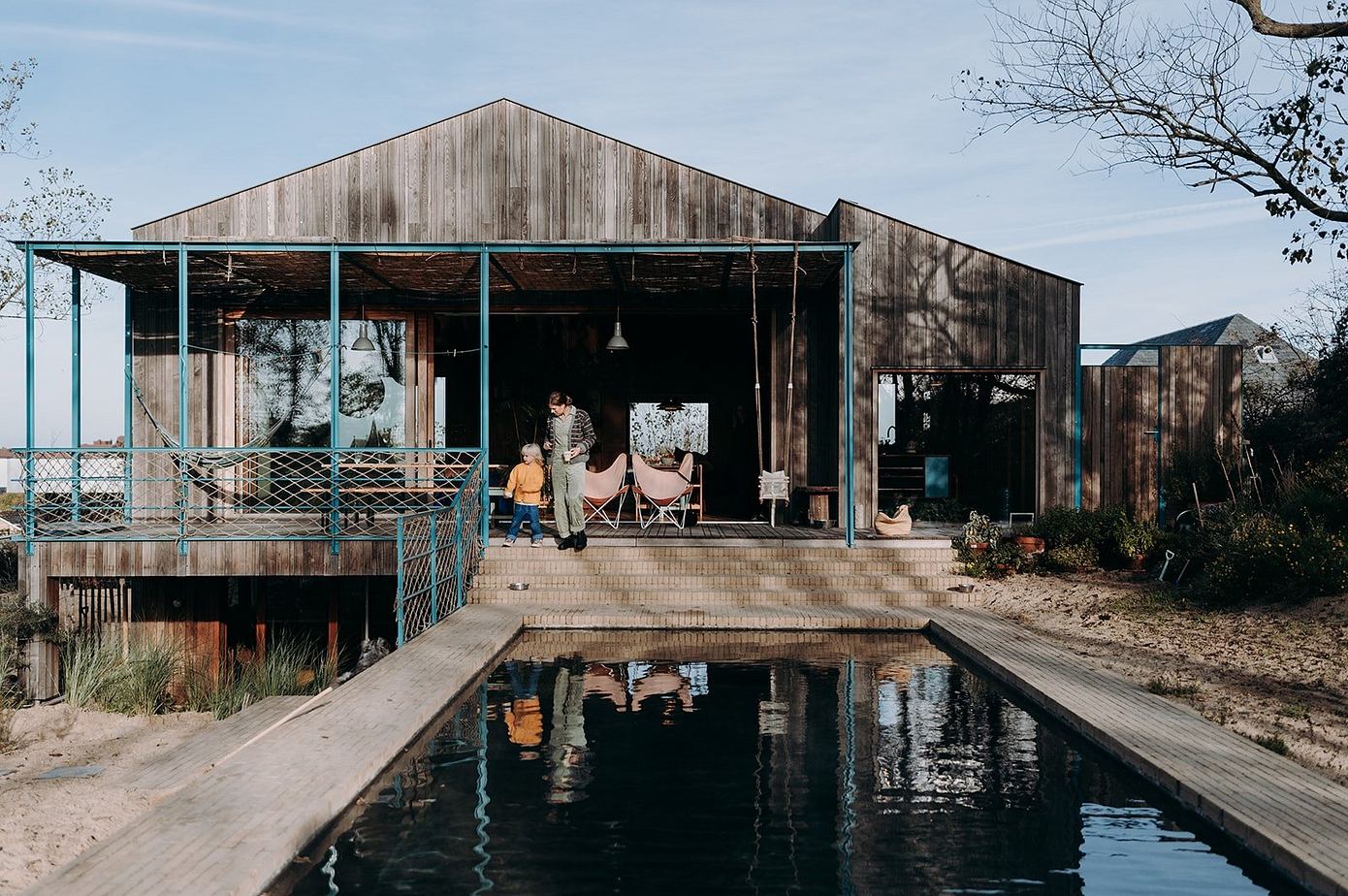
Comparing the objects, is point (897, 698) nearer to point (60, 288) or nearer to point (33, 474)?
point (33, 474)

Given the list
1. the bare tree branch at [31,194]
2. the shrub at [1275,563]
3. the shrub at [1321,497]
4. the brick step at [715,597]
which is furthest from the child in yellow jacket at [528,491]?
the bare tree branch at [31,194]

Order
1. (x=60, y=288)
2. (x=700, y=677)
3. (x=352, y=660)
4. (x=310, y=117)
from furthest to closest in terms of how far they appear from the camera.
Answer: (x=60, y=288), (x=310, y=117), (x=352, y=660), (x=700, y=677)

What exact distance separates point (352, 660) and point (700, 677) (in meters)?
5.55

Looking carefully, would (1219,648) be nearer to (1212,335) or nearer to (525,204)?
(525,204)

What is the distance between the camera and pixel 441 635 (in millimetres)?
8102

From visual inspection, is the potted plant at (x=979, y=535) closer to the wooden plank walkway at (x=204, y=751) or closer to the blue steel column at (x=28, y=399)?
the wooden plank walkway at (x=204, y=751)

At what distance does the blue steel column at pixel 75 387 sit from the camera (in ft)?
35.4

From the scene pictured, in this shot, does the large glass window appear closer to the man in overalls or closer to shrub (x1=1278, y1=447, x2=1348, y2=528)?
the man in overalls

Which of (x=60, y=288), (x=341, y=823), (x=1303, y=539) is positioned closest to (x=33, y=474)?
(x=341, y=823)

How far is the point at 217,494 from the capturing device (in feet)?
37.4

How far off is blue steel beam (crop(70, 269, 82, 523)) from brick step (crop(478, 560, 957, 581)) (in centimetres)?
390

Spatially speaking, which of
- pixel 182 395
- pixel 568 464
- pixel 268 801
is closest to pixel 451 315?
pixel 182 395

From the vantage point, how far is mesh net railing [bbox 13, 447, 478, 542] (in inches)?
396

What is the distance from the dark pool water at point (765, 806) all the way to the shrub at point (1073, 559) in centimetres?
482
